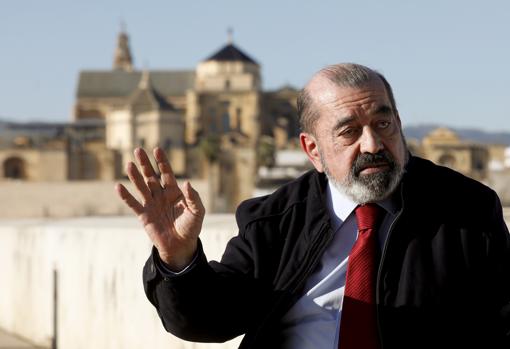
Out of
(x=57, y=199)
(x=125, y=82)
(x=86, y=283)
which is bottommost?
(x=57, y=199)

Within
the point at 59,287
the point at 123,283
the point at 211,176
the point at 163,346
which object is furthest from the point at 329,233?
the point at 211,176

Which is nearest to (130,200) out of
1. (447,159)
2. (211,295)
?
(211,295)

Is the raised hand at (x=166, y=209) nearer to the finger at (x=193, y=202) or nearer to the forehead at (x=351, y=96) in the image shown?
the finger at (x=193, y=202)

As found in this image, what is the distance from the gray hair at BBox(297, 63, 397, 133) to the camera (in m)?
2.91

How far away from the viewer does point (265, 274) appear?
2988 mm

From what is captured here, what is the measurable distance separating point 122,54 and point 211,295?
10894 centimetres

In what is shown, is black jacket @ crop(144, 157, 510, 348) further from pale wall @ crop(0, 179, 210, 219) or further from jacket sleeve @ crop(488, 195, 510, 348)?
pale wall @ crop(0, 179, 210, 219)

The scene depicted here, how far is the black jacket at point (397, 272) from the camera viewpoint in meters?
2.81

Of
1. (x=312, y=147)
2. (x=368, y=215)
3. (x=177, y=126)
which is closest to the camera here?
(x=368, y=215)

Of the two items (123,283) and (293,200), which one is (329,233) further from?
(123,283)

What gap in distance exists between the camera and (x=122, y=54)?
363 feet

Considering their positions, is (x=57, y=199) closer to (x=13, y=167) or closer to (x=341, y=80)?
(x=13, y=167)

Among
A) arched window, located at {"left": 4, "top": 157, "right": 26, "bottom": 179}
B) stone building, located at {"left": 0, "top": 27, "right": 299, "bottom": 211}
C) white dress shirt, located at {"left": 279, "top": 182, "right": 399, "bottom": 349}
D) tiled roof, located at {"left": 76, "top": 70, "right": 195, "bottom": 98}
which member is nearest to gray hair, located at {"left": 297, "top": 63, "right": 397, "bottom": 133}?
white dress shirt, located at {"left": 279, "top": 182, "right": 399, "bottom": 349}

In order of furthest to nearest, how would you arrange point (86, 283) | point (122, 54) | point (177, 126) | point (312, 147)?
point (122, 54)
point (177, 126)
point (86, 283)
point (312, 147)
